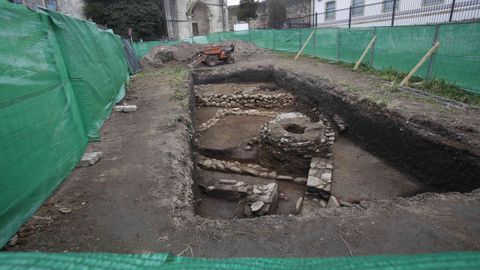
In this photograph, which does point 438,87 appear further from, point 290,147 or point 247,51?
point 247,51

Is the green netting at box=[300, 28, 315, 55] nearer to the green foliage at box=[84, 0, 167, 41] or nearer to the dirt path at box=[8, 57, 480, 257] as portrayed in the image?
the dirt path at box=[8, 57, 480, 257]

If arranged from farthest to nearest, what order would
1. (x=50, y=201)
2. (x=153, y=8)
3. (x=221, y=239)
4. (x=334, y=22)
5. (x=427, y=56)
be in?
(x=153, y=8) < (x=334, y=22) < (x=427, y=56) < (x=50, y=201) < (x=221, y=239)

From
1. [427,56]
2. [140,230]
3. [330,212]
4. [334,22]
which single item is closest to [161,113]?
[140,230]

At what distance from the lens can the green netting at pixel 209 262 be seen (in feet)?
Result: 2.25

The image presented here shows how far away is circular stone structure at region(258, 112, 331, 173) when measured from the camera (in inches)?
222

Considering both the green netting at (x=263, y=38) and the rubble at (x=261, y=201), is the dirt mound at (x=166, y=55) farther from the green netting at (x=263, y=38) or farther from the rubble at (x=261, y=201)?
the rubble at (x=261, y=201)

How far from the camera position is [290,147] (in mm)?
5664

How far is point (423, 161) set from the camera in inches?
Answer: 184

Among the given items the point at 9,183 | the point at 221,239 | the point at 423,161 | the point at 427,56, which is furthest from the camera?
the point at 427,56

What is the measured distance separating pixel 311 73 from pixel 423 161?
5.90m

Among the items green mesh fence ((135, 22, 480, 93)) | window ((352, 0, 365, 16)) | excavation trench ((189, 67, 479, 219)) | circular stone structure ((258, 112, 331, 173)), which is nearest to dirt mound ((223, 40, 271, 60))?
green mesh fence ((135, 22, 480, 93))

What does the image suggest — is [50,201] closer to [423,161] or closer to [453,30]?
[423,161]

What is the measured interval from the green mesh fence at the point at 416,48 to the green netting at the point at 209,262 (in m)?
6.97

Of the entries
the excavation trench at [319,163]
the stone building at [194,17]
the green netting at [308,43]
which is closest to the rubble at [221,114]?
the excavation trench at [319,163]
